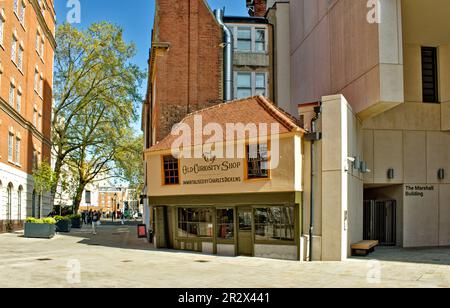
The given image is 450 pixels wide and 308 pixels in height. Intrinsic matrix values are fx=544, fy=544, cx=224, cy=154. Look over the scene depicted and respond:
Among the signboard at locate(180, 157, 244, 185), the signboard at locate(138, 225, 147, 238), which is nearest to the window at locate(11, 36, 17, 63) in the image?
the signboard at locate(138, 225, 147, 238)

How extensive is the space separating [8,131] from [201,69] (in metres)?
12.7

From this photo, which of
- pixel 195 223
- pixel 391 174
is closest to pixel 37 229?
pixel 195 223

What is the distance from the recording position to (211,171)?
854 inches

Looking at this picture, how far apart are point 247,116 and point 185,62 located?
8.53 m

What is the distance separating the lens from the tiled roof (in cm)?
2045

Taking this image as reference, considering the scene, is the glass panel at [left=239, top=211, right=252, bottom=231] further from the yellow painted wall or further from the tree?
the tree

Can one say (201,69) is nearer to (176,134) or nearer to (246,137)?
(176,134)

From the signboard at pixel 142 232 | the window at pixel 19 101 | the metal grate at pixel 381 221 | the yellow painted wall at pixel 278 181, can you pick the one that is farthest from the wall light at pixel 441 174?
the window at pixel 19 101

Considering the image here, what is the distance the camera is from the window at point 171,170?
76.1ft

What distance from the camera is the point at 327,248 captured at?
19031mm

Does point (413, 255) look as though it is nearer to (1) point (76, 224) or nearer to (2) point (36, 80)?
(1) point (76, 224)

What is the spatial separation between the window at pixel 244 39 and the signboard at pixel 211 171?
37.5 feet

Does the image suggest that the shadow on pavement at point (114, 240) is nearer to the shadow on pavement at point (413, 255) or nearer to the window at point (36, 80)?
the shadow on pavement at point (413, 255)
